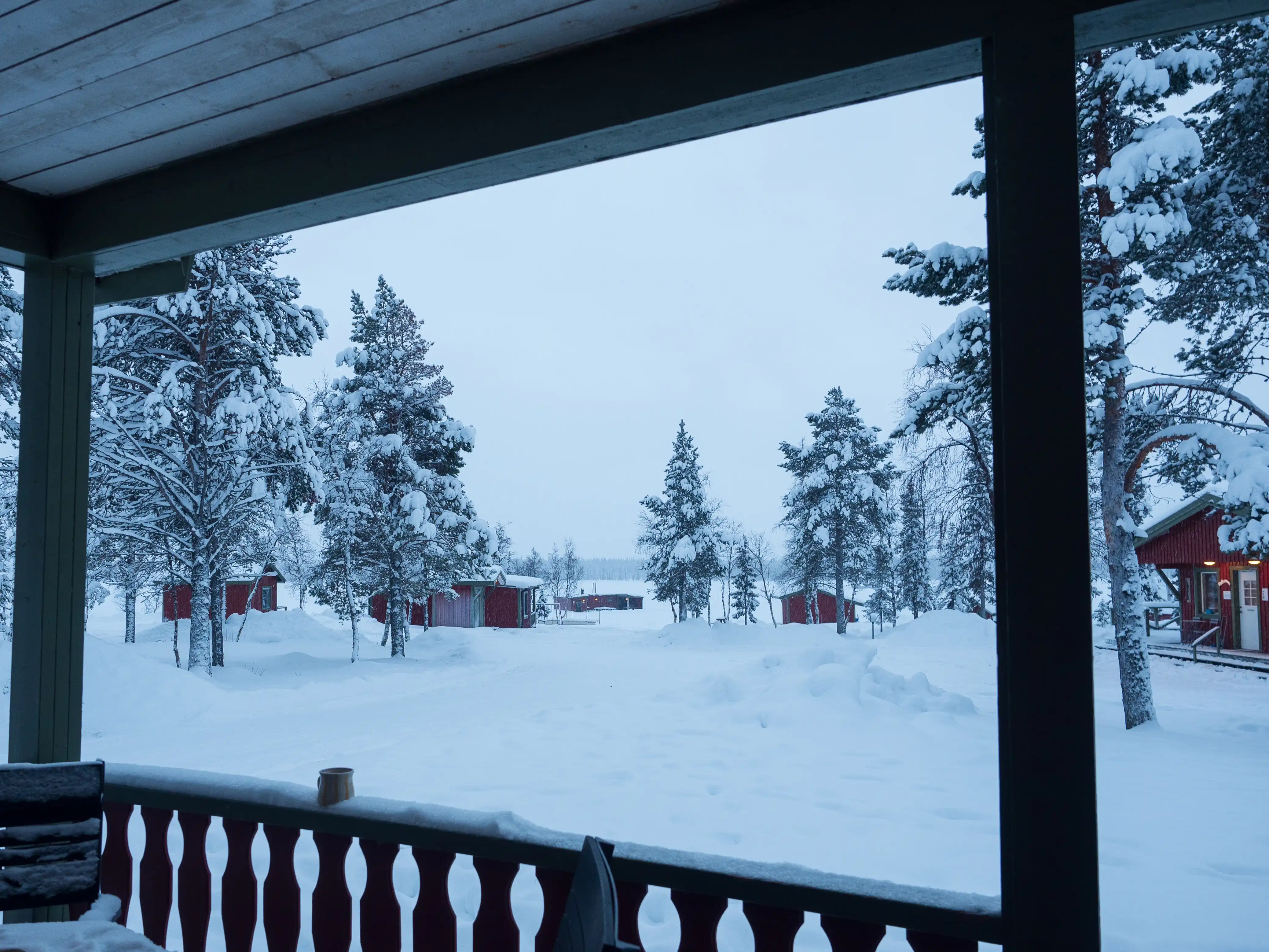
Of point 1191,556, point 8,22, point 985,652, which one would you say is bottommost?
point 985,652

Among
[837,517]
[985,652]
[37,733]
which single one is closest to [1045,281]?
[37,733]

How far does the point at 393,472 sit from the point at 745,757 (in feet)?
41.7

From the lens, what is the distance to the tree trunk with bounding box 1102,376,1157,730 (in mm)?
10859

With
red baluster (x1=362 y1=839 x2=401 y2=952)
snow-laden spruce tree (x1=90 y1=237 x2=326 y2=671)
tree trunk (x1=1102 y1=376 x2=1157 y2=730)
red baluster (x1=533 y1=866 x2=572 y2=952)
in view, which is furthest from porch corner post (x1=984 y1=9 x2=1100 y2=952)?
snow-laden spruce tree (x1=90 y1=237 x2=326 y2=671)

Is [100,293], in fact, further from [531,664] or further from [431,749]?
[531,664]

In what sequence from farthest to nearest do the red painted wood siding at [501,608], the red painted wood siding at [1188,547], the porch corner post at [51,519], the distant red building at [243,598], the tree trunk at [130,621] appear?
the red painted wood siding at [501,608] < the distant red building at [243,598] < the tree trunk at [130,621] < the red painted wood siding at [1188,547] < the porch corner post at [51,519]

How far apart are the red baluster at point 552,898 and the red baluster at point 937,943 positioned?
711mm

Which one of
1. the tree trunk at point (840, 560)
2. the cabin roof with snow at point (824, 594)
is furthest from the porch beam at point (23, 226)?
the cabin roof with snow at point (824, 594)

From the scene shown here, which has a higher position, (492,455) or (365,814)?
(492,455)

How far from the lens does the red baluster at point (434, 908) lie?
6.14 feet

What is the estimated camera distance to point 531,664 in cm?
1750

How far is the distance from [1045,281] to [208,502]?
50.2ft

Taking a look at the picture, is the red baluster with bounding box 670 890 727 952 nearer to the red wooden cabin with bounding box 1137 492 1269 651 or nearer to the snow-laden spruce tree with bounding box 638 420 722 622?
the red wooden cabin with bounding box 1137 492 1269 651

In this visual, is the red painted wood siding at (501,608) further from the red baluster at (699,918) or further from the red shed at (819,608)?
the red baluster at (699,918)
